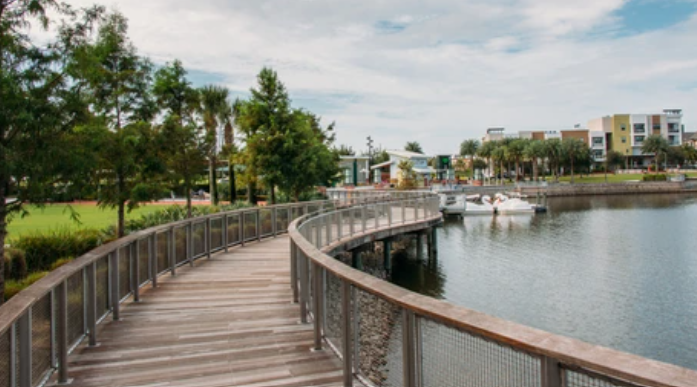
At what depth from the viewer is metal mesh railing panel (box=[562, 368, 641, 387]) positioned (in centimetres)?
224

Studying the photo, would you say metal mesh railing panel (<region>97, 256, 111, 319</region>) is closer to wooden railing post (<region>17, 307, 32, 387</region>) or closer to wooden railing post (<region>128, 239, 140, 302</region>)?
wooden railing post (<region>128, 239, 140, 302</region>)

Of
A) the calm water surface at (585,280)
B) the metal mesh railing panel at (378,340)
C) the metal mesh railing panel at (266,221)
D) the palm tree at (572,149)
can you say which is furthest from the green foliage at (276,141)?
the palm tree at (572,149)

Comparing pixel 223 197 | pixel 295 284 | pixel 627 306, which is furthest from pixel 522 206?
pixel 295 284

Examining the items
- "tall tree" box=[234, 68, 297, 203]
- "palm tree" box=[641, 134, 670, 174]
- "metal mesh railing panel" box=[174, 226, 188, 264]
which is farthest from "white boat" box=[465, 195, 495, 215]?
"palm tree" box=[641, 134, 670, 174]

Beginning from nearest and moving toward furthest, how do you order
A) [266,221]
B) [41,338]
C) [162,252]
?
1. [41,338]
2. [162,252]
3. [266,221]

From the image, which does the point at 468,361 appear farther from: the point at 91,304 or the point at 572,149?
the point at 572,149

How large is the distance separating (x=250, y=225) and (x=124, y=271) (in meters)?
8.46

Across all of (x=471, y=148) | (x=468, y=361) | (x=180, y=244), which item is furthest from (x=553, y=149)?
(x=468, y=361)

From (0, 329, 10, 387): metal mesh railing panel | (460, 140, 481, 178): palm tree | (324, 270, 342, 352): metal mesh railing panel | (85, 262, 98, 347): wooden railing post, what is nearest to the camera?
(0, 329, 10, 387): metal mesh railing panel

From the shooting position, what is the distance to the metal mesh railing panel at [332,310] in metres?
5.46

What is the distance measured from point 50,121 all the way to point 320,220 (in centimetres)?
732

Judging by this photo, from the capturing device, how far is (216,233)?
47.2 ft

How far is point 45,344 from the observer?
16.6 ft

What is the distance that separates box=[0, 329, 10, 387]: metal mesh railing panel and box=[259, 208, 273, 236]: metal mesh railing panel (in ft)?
44.0
